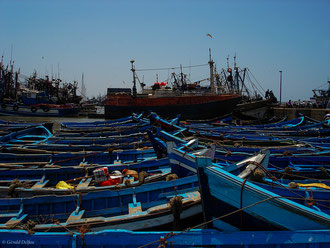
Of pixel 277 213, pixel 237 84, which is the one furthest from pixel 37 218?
pixel 237 84

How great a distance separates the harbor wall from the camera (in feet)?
94.7

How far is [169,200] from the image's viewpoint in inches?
212

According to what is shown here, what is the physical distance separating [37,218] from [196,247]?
370 centimetres

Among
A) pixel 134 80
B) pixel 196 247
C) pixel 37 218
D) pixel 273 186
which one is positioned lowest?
pixel 37 218

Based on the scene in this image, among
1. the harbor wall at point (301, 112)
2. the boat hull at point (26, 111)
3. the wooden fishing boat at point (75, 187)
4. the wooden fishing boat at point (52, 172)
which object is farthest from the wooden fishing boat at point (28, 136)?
the boat hull at point (26, 111)

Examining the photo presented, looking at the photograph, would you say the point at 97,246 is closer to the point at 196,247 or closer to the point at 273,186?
the point at 196,247

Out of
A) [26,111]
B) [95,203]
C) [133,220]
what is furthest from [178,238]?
[26,111]

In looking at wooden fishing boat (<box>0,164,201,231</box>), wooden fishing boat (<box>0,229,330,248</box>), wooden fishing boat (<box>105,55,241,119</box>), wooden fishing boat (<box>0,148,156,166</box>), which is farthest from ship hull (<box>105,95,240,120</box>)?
wooden fishing boat (<box>0,229,330,248</box>)

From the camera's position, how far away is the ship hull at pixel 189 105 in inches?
1163

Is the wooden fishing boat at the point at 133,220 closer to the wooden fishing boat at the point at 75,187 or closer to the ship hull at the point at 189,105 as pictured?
the wooden fishing boat at the point at 75,187

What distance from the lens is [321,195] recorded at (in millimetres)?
4824

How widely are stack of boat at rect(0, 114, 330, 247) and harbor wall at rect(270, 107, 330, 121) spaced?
22.6 metres

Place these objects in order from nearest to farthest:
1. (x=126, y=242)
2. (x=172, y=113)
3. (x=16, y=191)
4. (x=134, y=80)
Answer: (x=126, y=242) → (x=16, y=191) → (x=172, y=113) → (x=134, y=80)

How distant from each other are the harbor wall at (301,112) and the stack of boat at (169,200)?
22.6m
